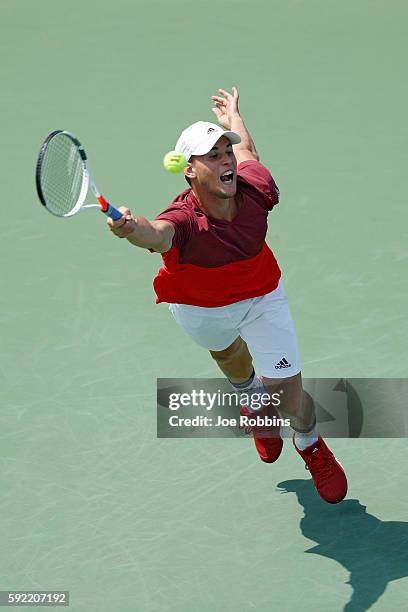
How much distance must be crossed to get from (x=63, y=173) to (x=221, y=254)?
98cm

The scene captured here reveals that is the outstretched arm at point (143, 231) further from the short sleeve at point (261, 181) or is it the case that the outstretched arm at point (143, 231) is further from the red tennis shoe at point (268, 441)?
the red tennis shoe at point (268, 441)

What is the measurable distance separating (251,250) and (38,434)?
5.69 feet

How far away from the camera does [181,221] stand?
6.12 m

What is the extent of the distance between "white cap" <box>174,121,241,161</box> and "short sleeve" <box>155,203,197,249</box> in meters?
0.30

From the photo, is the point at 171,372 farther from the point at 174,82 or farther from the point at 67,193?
the point at 174,82

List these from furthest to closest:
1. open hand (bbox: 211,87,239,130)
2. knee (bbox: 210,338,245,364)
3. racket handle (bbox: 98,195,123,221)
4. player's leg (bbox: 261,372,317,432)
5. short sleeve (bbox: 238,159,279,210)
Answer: open hand (bbox: 211,87,239,130), knee (bbox: 210,338,245,364), player's leg (bbox: 261,372,317,432), short sleeve (bbox: 238,159,279,210), racket handle (bbox: 98,195,123,221)

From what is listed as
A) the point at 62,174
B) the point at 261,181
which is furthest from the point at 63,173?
the point at 261,181

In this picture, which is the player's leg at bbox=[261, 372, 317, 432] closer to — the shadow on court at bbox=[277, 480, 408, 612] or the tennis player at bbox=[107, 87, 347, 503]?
the tennis player at bbox=[107, 87, 347, 503]

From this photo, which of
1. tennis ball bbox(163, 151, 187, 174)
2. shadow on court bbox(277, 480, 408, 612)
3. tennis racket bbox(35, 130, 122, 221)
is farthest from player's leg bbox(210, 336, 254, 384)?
tennis racket bbox(35, 130, 122, 221)

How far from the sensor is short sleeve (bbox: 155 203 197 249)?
607 cm

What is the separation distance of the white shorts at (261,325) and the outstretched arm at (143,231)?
2.45 ft

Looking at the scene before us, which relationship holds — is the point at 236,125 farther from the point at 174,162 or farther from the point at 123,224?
the point at 123,224

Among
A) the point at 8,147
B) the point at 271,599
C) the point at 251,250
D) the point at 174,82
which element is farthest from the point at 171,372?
the point at 174,82

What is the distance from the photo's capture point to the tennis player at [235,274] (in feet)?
20.7
